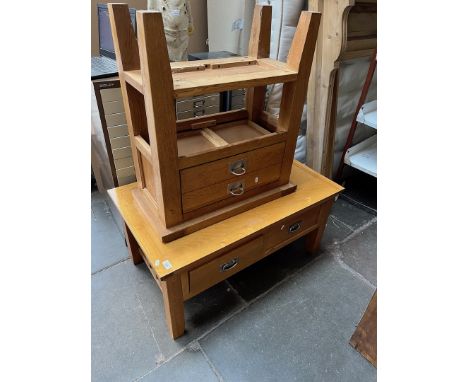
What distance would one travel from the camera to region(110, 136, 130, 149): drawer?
135cm

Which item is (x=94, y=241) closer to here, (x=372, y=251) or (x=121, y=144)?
(x=121, y=144)

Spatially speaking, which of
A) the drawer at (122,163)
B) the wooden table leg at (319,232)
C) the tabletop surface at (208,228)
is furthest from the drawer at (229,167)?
the drawer at (122,163)

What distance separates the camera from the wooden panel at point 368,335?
113cm

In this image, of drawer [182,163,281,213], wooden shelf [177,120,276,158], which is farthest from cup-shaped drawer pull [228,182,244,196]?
wooden shelf [177,120,276,158]

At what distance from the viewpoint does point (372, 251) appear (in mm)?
1683

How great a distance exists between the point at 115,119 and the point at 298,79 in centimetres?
77

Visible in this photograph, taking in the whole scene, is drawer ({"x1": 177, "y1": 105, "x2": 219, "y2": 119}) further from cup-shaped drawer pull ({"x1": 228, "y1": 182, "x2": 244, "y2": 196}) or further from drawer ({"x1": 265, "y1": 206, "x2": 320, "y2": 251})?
drawer ({"x1": 265, "y1": 206, "x2": 320, "y2": 251})

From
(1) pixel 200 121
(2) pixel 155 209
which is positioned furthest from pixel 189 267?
(1) pixel 200 121

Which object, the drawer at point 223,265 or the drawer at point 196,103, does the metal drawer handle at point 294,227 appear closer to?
the drawer at point 223,265

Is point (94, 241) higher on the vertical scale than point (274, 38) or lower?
lower

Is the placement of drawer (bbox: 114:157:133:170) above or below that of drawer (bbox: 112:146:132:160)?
below

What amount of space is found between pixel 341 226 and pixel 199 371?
115 cm

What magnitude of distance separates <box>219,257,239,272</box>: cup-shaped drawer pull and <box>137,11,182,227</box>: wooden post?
0.95ft

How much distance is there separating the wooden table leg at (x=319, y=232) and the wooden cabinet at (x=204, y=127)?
22 centimetres
